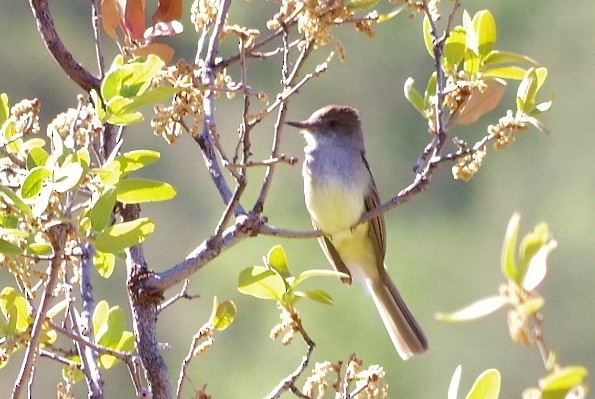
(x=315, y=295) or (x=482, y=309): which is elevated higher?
(x=315, y=295)

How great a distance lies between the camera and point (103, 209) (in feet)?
5.09

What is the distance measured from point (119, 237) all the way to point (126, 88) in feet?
0.64

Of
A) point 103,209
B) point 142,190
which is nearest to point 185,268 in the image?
point 142,190

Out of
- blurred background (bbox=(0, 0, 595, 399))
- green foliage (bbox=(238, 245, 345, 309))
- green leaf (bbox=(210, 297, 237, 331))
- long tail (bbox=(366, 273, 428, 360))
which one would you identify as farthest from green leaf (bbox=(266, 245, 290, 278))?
blurred background (bbox=(0, 0, 595, 399))

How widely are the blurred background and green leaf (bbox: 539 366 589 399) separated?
1182cm

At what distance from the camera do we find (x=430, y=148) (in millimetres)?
2100

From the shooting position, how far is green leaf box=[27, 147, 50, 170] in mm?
1588

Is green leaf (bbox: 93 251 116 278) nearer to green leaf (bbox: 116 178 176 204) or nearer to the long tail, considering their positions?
green leaf (bbox: 116 178 176 204)

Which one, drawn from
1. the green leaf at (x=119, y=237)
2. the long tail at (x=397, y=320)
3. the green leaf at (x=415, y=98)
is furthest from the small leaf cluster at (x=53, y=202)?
the long tail at (x=397, y=320)

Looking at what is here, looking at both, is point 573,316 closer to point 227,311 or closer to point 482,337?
point 482,337

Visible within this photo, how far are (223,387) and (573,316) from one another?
590cm

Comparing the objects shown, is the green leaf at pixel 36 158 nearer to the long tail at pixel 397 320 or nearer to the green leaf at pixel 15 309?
the green leaf at pixel 15 309

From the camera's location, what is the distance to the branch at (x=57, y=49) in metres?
1.97

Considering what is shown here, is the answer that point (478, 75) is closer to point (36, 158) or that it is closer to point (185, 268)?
point (185, 268)
